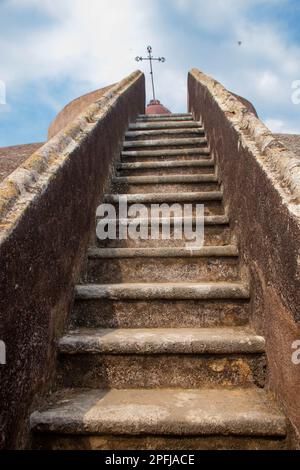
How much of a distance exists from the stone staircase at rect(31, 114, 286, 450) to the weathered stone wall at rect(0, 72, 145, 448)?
137mm

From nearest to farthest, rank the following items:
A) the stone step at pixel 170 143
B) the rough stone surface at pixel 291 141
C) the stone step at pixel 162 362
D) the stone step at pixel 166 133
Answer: the stone step at pixel 162 362, the stone step at pixel 170 143, the stone step at pixel 166 133, the rough stone surface at pixel 291 141

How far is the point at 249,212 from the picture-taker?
2.37 meters

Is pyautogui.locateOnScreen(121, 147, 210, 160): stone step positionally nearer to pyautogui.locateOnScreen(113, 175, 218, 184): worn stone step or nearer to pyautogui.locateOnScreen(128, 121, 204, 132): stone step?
pyautogui.locateOnScreen(113, 175, 218, 184): worn stone step

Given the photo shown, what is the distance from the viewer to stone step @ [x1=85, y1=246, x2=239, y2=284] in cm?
266

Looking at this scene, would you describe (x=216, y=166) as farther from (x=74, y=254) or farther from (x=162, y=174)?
(x=74, y=254)

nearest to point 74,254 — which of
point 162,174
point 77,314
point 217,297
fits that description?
point 77,314

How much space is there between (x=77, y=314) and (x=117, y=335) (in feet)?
1.17

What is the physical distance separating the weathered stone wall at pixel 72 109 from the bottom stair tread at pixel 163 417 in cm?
666

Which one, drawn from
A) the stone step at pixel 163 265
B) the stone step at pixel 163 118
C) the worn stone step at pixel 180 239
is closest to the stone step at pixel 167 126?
the stone step at pixel 163 118

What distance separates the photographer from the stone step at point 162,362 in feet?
6.61

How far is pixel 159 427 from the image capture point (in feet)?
5.45

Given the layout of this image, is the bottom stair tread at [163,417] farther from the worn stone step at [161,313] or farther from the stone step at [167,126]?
the stone step at [167,126]

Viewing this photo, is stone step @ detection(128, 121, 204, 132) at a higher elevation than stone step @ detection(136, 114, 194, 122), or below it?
below

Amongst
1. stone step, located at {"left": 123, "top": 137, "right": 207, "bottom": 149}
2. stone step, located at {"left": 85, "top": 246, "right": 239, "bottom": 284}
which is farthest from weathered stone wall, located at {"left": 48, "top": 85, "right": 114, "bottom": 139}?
stone step, located at {"left": 85, "top": 246, "right": 239, "bottom": 284}
